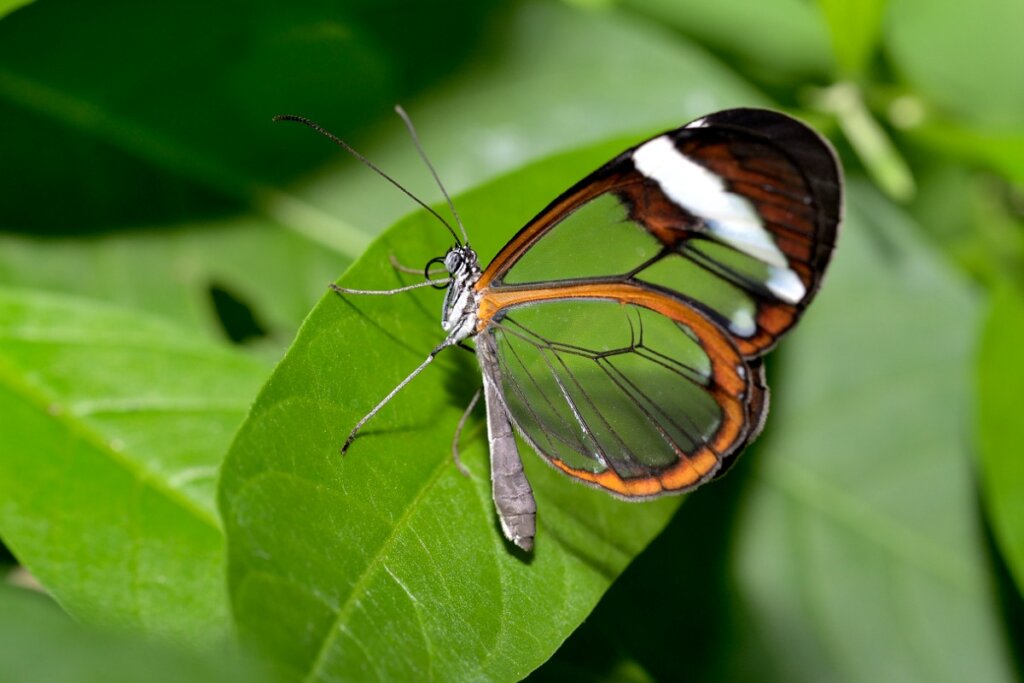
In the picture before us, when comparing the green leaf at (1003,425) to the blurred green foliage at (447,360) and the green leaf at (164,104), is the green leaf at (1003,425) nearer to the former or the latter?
the blurred green foliage at (447,360)

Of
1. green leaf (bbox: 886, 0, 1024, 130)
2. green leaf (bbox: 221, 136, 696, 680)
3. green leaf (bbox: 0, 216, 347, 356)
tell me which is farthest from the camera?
green leaf (bbox: 886, 0, 1024, 130)

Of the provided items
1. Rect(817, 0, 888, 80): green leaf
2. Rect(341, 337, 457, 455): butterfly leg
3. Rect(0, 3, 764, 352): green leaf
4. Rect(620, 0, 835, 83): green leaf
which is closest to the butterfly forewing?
Rect(341, 337, 457, 455): butterfly leg

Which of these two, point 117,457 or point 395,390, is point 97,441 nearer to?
point 117,457

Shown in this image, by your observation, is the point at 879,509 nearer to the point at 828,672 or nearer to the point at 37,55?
the point at 828,672

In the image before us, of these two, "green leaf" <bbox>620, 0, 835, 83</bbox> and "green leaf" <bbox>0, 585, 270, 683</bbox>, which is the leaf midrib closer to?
"green leaf" <bbox>0, 585, 270, 683</bbox>

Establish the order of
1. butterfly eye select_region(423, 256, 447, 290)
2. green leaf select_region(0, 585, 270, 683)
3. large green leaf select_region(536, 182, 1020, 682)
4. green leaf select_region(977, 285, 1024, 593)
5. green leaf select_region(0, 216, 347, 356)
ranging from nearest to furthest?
green leaf select_region(0, 585, 270, 683)
butterfly eye select_region(423, 256, 447, 290)
green leaf select_region(977, 285, 1024, 593)
green leaf select_region(0, 216, 347, 356)
large green leaf select_region(536, 182, 1020, 682)

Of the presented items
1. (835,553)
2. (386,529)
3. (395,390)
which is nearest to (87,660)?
(386,529)
